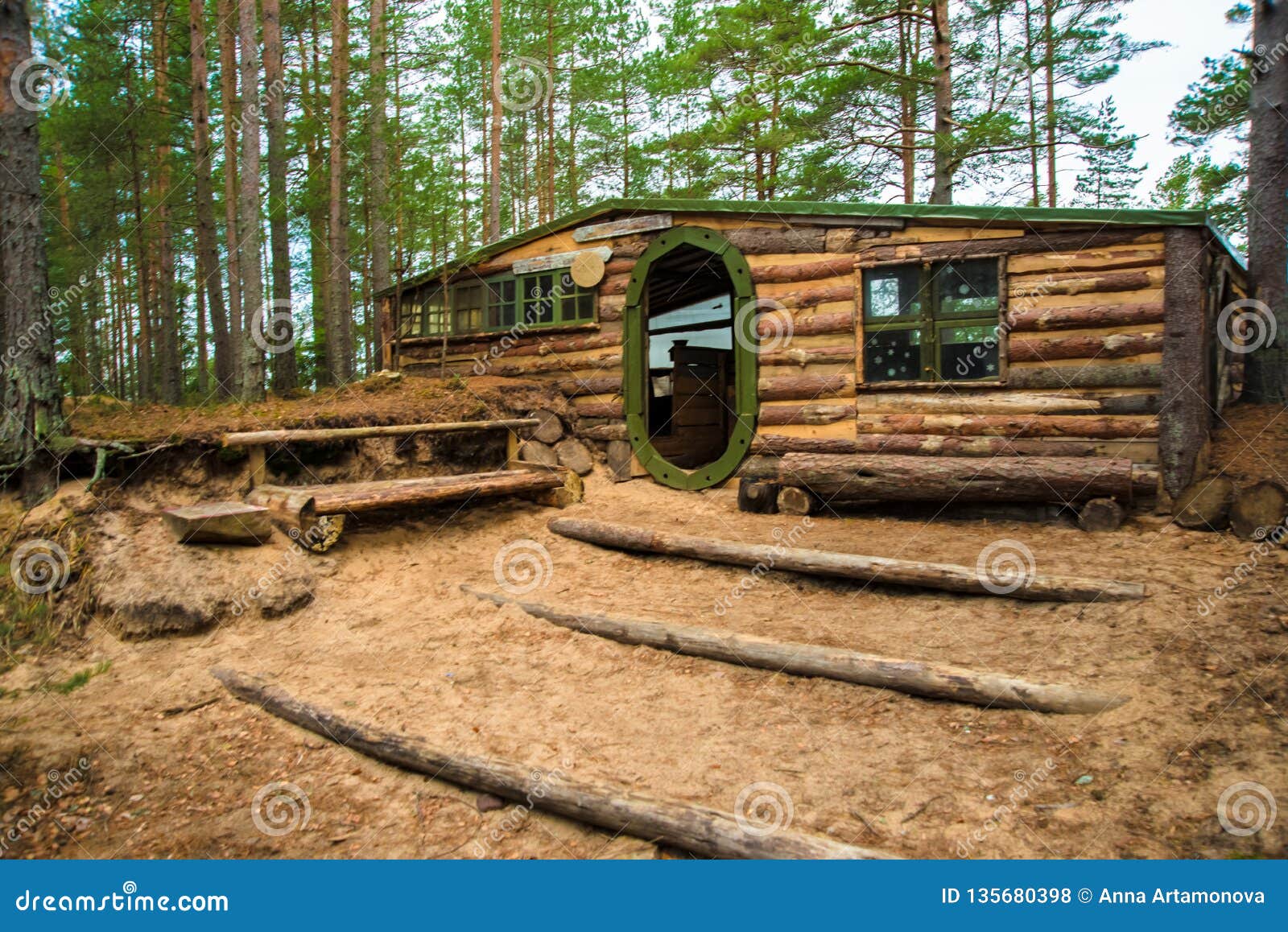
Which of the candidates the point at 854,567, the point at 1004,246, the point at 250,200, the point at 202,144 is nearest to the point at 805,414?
the point at 1004,246

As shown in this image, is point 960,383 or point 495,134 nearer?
point 960,383

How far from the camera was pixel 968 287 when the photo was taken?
8.18 m

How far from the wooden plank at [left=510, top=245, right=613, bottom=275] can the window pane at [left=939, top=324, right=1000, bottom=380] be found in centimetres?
482

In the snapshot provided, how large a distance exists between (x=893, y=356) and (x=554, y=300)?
514cm

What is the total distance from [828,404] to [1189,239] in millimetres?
3927

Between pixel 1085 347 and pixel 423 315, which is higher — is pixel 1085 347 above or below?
below

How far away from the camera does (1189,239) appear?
709cm

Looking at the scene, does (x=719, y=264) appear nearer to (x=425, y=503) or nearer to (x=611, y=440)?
(x=611, y=440)

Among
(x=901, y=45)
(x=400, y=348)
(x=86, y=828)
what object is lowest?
(x=86, y=828)

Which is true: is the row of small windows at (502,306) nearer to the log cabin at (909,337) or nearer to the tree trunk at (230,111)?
the log cabin at (909,337)

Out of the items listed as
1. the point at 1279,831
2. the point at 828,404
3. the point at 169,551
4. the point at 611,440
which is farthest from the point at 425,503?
the point at 1279,831

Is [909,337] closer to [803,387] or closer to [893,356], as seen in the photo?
[893,356]

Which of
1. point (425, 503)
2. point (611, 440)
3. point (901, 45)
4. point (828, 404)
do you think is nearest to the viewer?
point (425, 503)

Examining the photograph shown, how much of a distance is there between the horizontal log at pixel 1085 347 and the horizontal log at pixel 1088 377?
0.11m
